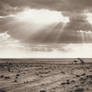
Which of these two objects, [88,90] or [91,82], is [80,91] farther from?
[91,82]

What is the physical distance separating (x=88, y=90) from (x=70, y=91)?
1811mm

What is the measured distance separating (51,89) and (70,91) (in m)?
2.17

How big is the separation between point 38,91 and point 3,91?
3.33 meters

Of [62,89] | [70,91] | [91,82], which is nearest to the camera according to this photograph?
[70,91]

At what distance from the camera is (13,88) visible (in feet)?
Answer: 64.1

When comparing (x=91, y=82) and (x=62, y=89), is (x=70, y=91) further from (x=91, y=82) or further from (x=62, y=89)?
(x=91, y=82)

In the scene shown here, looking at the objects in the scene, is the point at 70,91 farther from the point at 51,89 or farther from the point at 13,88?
the point at 13,88

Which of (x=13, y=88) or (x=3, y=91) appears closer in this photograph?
(x=3, y=91)

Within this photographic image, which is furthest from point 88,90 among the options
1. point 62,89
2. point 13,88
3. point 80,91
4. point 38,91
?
point 13,88

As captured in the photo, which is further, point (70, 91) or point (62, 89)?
point (62, 89)

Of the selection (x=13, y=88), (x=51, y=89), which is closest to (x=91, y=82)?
(x=51, y=89)

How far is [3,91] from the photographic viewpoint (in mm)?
18297

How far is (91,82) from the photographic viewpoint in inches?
839

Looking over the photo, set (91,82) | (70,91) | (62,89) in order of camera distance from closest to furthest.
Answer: (70,91)
(62,89)
(91,82)
